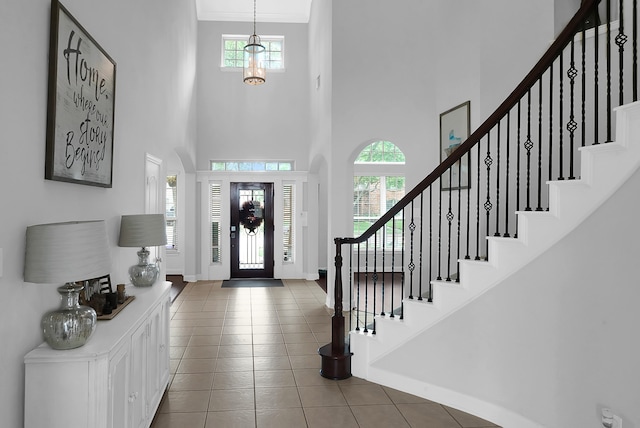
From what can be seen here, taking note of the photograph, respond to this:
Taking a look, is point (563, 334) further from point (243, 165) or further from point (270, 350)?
point (243, 165)

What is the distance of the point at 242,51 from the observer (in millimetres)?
9344

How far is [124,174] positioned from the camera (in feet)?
12.7

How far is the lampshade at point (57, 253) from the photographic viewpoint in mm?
1966

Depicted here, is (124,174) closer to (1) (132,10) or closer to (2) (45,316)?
(1) (132,10)

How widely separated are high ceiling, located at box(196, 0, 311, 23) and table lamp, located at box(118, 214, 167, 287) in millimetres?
6725

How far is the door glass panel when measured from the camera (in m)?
9.30

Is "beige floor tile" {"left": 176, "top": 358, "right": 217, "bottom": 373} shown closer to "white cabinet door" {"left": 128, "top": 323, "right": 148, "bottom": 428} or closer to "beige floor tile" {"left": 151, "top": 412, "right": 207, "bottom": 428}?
"beige floor tile" {"left": 151, "top": 412, "right": 207, "bottom": 428}

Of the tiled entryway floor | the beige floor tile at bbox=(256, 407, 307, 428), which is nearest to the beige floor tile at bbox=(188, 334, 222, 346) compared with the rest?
the tiled entryway floor

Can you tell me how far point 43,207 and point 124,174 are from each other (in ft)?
5.25

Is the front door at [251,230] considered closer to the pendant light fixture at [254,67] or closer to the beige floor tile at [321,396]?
the pendant light fixture at [254,67]

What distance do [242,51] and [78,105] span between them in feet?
23.7

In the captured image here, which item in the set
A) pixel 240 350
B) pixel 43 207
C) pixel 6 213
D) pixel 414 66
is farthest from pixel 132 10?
pixel 414 66

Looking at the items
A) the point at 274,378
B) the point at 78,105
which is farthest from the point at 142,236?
the point at 274,378

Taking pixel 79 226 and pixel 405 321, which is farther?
pixel 405 321
